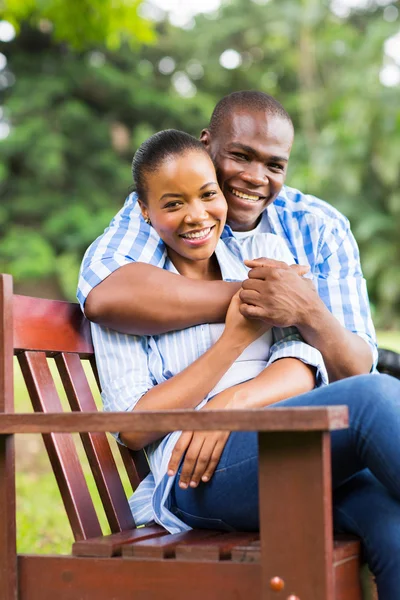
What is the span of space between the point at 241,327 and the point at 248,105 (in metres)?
0.88

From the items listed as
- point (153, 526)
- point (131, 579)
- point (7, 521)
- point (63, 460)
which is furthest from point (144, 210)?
point (131, 579)

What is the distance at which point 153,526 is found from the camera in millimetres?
2443

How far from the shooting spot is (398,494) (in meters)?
1.97

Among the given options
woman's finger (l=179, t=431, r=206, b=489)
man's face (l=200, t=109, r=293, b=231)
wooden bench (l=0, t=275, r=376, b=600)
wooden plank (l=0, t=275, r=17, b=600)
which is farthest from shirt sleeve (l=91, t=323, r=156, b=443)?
man's face (l=200, t=109, r=293, b=231)

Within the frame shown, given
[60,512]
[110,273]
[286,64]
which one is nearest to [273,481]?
[110,273]

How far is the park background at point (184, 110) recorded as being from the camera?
1780 centimetres

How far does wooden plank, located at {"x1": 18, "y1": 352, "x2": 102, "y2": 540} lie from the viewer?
7.50ft

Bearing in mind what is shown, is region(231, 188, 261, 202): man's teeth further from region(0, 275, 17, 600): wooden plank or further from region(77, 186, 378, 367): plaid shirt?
region(0, 275, 17, 600): wooden plank

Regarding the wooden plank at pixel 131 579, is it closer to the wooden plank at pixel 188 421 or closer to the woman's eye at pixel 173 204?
the wooden plank at pixel 188 421

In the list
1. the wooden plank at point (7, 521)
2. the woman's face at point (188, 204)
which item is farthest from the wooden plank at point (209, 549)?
the woman's face at point (188, 204)

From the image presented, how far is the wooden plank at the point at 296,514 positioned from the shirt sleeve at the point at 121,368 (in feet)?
2.15

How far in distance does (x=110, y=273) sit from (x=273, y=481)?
925 mm

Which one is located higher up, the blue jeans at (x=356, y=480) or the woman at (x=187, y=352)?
the woman at (x=187, y=352)

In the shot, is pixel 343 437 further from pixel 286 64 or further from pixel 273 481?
pixel 286 64
